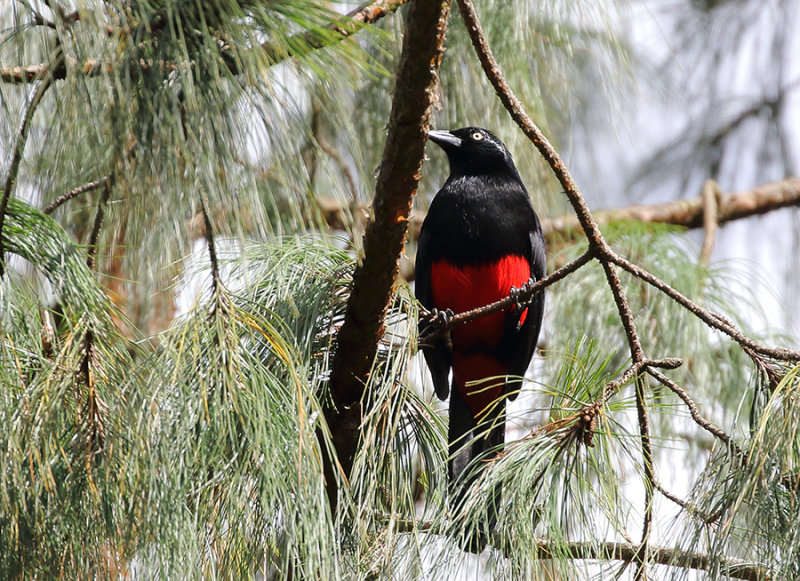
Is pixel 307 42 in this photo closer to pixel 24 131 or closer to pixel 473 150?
pixel 24 131

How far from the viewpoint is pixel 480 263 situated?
304 cm

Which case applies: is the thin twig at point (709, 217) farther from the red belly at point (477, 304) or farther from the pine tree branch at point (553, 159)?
the pine tree branch at point (553, 159)

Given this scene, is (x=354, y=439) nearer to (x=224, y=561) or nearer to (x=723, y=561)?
(x=224, y=561)

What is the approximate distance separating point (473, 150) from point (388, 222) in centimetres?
163

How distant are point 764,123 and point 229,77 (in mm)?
4354

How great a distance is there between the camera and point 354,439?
1964 millimetres

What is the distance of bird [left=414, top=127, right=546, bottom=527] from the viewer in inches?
120

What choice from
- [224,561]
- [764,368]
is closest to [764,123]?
[764,368]

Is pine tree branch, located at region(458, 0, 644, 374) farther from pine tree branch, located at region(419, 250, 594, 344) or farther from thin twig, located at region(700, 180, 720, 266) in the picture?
thin twig, located at region(700, 180, 720, 266)

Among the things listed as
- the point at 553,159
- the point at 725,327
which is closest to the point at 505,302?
the point at 553,159

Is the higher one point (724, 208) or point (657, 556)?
point (724, 208)

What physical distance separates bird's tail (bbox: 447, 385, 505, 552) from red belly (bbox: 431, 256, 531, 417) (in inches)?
8.5

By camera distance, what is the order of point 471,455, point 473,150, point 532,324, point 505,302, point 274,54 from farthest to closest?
point 473,150 → point 532,324 → point 471,455 → point 505,302 → point 274,54

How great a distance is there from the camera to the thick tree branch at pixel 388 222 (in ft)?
4.71
